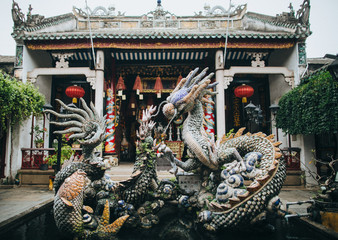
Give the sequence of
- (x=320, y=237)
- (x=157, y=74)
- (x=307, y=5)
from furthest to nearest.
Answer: (x=157, y=74) < (x=307, y=5) < (x=320, y=237)

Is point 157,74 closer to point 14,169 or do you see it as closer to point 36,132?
point 36,132

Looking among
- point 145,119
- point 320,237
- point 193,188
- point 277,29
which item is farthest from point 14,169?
point 277,29

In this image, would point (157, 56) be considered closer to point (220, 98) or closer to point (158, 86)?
point (158, 86)

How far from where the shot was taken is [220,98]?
7.79m

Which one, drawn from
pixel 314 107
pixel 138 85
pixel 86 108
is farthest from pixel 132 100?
→ pixel 314 107

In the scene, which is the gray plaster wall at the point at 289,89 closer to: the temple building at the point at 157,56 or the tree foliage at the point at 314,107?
the temple building at the point at 157,56

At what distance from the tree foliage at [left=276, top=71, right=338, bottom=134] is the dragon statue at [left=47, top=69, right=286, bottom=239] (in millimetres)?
3108

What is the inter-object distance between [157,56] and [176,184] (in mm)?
6718

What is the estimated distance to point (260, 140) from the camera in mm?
3574

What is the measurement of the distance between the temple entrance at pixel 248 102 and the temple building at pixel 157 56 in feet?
0.16

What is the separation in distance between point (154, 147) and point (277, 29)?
8.85m

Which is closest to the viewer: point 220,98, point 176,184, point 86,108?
point 86,108

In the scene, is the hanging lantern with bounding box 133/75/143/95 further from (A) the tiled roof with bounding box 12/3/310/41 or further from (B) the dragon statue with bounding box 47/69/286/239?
(B) the dragon statue with bounding box 47/69/286/239

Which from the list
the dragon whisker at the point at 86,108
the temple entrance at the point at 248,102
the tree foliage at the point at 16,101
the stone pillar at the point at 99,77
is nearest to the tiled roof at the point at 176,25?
the stone pillar at the point at 99,77
